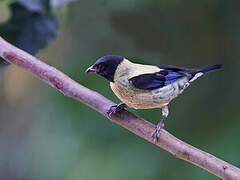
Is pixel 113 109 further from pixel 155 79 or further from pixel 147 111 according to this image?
pixel 147 111

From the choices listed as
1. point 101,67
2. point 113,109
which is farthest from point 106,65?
point 113,109

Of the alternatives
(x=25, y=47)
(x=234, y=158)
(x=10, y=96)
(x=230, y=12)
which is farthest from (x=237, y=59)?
(x=10, y=96)

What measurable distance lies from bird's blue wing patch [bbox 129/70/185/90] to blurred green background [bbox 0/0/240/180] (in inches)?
18.3

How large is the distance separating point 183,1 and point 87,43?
498 millimetres

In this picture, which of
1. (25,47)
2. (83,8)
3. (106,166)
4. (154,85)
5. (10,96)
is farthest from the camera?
(10,96)

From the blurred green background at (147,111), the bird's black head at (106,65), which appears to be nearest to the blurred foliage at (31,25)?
the blurred green background at (147,111)

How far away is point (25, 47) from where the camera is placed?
1407 mm

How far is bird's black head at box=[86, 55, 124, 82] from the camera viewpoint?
113cm

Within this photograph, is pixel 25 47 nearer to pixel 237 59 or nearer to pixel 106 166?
pixel 106 166

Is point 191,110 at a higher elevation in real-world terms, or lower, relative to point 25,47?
higher

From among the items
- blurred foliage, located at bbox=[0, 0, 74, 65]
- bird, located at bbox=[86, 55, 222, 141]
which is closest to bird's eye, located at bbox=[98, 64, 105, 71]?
bird, located at bbox=[86, 55, 222, 141]

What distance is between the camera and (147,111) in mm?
1689

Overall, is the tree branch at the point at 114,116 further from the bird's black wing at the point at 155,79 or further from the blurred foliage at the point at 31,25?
the blurred foliage at the point at 31,25

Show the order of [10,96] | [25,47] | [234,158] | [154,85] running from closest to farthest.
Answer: [154,85] < [25,47] < [234,158] < [10,96]
